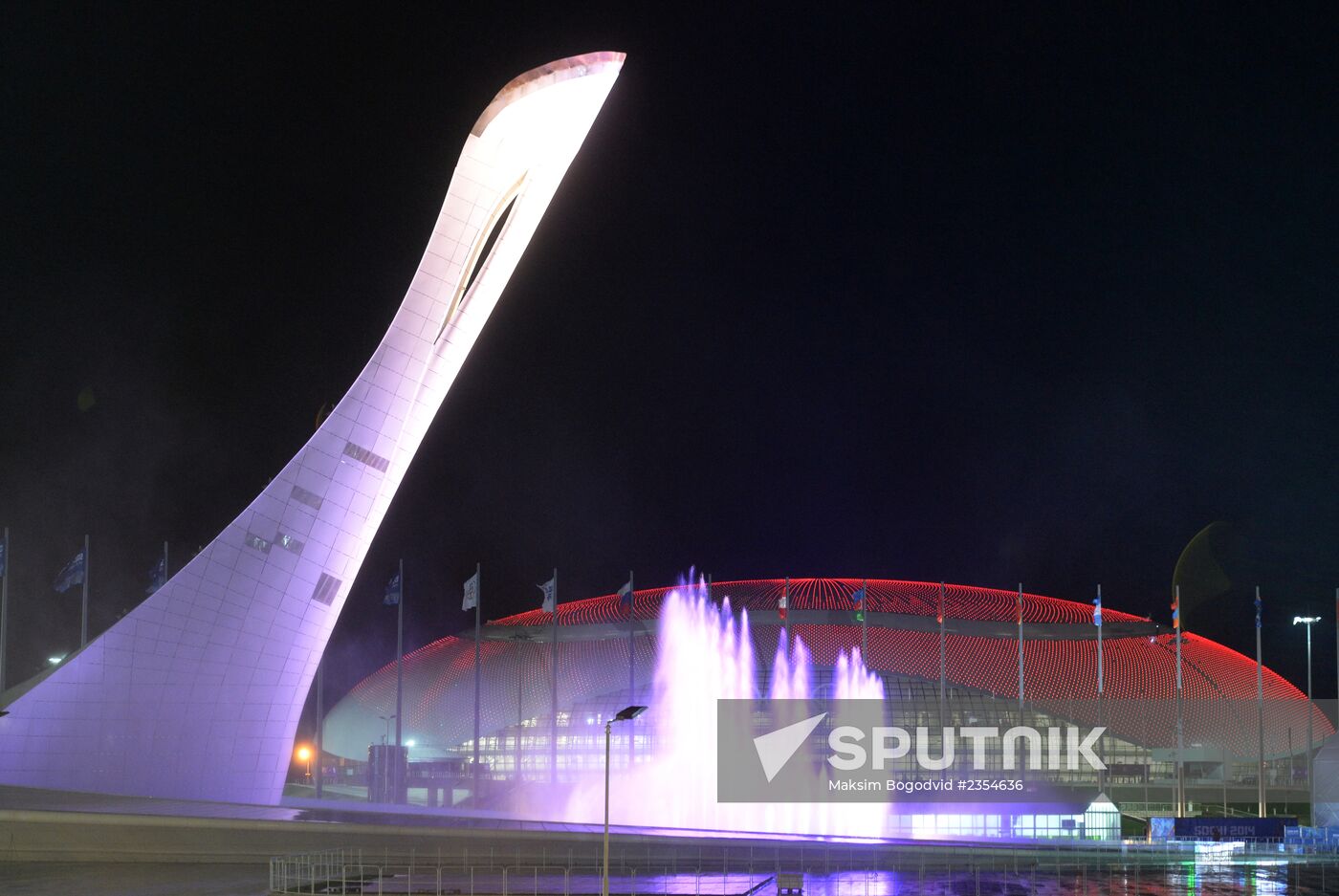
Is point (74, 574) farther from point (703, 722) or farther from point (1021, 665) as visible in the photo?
point (1021, 665)

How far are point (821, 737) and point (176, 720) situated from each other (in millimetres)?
24590

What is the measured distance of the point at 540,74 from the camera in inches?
1048

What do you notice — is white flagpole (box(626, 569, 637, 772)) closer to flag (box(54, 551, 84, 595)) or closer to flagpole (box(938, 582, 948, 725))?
flagpole (box(938, 582, 948, 725))

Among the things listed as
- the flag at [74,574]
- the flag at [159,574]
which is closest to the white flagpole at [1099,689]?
the flag at [159,574]

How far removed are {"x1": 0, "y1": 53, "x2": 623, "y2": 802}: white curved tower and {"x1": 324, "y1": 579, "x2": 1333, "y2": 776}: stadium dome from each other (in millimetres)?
20165

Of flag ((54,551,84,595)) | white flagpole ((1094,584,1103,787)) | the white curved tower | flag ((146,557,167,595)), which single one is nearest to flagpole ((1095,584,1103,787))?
white flagpole ((1094,584,1103,787))

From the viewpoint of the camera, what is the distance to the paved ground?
19.0 meters

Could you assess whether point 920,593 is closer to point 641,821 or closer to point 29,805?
point 641,821

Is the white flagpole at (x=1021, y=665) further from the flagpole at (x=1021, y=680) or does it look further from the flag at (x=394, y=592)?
the flag at (x=394, y=592)

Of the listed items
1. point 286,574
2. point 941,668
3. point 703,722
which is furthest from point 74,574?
point 941,668

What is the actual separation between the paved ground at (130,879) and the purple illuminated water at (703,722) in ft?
29.7

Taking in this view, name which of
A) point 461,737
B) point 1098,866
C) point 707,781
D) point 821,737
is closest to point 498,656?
point 461,737

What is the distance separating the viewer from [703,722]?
3903 centimetres

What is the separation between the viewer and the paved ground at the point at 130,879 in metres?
19.0
